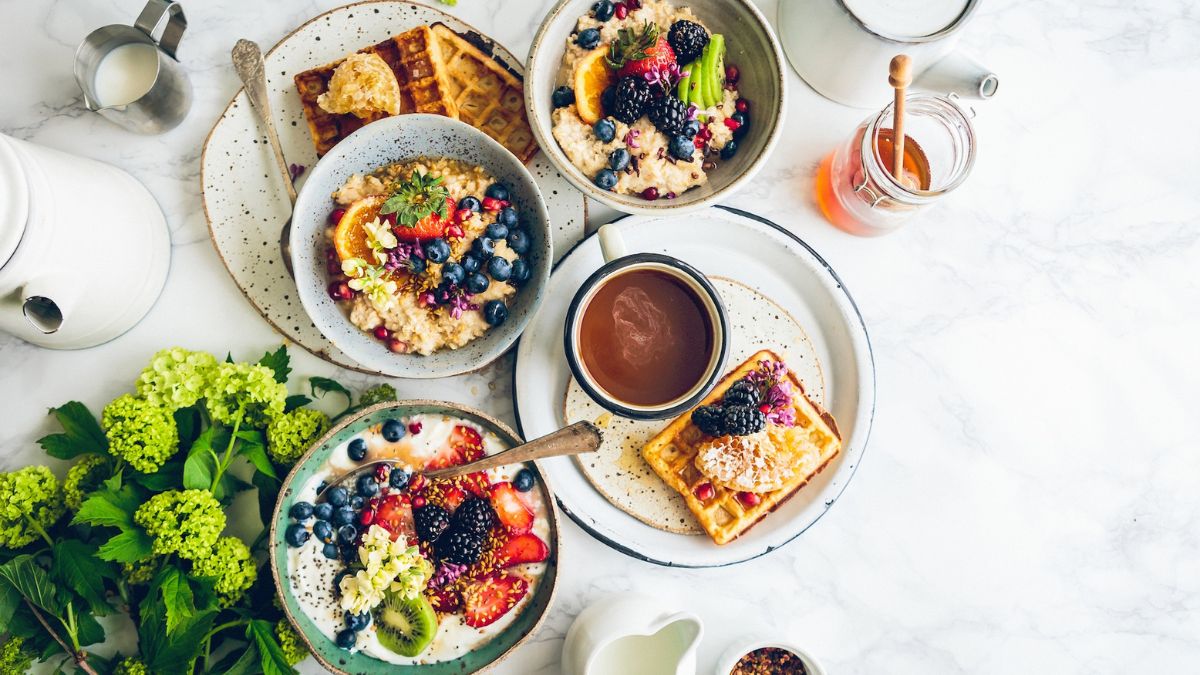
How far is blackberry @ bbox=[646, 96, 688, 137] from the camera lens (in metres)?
1.98

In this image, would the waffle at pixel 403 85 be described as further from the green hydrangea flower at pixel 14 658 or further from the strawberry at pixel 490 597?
the green hydrangea flower at pixel 14 658

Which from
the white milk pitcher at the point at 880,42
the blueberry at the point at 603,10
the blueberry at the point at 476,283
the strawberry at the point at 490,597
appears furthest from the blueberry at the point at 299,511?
the white milk pitcher at the point at 880,42

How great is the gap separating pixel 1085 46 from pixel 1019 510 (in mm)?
1451

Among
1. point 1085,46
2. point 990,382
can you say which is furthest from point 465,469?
point 1085,46

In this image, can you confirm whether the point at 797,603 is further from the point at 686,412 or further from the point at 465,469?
the point at 465,469

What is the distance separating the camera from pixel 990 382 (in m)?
2.47

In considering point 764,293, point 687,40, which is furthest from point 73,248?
point 764,293

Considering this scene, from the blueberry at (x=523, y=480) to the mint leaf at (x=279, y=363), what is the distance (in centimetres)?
69

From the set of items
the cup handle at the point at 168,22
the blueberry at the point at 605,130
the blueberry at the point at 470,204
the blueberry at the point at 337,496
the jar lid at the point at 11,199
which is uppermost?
the cup handle at the point at 168,22

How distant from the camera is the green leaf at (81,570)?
6.61 feet

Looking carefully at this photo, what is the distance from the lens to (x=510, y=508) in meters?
2.13

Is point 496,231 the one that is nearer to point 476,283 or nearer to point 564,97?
point 476,283

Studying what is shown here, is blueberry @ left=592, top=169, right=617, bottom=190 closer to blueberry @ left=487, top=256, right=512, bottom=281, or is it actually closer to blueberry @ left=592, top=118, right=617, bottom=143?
blueberry @ left=592, top=118, right=617, bottom=143

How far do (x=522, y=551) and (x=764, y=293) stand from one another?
100cm
